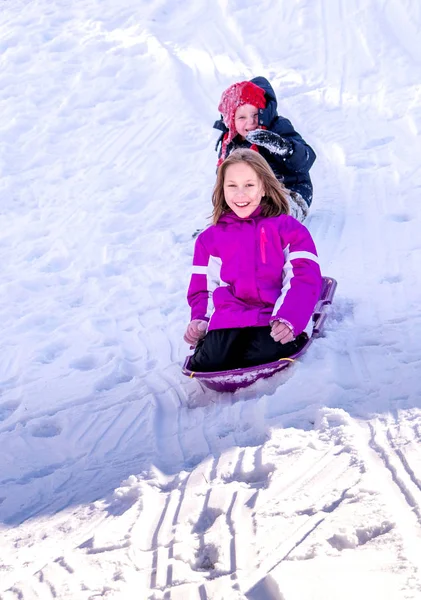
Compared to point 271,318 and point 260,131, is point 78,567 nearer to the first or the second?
point 271,318

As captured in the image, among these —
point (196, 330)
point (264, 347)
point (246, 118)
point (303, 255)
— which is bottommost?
point (264, 347)

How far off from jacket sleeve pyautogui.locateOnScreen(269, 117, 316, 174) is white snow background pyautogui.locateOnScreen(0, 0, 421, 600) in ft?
1.97

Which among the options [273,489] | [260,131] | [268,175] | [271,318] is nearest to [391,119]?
[260,131]

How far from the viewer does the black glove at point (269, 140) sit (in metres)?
4.51

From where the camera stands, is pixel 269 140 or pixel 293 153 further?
pixel 293 153

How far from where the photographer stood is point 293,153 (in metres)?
4.64

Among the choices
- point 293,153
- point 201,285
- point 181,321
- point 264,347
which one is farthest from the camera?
point 293,153

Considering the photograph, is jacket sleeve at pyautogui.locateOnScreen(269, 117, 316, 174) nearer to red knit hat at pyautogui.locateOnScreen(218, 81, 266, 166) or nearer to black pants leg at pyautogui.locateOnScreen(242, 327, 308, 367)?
red knit hat at pyautogui.locateOnScreen(218, 81, 266, 166)

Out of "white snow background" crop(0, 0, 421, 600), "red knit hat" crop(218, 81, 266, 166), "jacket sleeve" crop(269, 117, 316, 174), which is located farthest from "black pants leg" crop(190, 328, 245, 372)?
"red knit hat" crop(218, 81, 266, 166)

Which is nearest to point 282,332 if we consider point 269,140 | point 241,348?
point 241,348

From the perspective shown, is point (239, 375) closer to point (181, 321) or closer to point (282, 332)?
point (282, 332)

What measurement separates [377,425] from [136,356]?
1.84m

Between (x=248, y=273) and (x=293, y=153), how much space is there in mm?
1520

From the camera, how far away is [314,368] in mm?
3219
